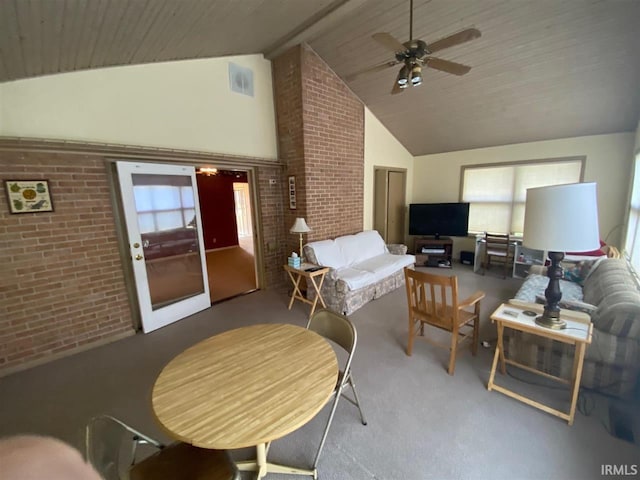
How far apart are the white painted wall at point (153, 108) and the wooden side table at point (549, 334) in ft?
11.9

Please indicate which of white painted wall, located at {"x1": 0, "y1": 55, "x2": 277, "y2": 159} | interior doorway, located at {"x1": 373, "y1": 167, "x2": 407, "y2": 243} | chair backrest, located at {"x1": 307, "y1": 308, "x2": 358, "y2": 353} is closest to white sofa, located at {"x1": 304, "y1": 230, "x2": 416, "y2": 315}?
interior doorway, located at {"x1": 373, "y1": 167, "x2": 407, "y2": 243}

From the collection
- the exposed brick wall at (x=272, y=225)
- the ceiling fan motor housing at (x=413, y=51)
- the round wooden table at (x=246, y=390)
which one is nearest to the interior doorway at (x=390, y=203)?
the exposed brick wall at (x=272, y=225)

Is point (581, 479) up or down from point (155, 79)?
down

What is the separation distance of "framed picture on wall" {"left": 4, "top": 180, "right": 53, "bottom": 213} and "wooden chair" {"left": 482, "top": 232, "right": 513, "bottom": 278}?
618cm

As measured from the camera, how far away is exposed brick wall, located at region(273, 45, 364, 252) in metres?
3.90

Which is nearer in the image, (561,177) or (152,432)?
(152,432)

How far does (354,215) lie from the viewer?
4953mm

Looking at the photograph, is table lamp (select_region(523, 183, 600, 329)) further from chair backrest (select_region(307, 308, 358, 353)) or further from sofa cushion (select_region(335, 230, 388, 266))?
sofa cushion (select_region(335, 230, 388, 266))

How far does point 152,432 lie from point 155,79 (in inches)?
134

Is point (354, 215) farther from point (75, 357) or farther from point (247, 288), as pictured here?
point (75, 357)

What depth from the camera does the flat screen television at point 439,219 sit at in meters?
5.32

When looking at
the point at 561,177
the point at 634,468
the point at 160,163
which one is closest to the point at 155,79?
the point at 160,163

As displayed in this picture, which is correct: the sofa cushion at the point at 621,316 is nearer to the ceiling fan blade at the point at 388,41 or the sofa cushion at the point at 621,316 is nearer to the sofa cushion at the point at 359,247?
the ceiling fan blade at the point at 388,41

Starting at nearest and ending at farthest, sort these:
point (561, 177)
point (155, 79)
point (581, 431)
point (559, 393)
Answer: point (581, 431)
point (559, 393)
point (155, 79)
point (561, 177)
